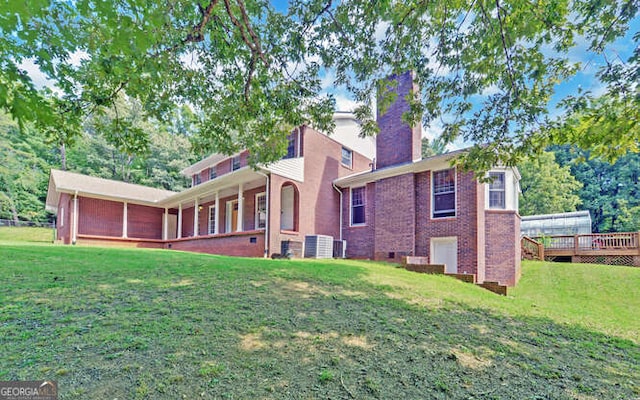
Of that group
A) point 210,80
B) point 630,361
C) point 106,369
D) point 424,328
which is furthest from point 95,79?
point 630,361

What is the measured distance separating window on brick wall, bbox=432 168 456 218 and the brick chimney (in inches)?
64.8

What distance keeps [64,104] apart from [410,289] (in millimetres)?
6988

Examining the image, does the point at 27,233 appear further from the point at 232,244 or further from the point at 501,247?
the point at 501,247

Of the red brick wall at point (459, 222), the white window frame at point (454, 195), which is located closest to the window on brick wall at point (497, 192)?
the red brick wall at point (459, 222)

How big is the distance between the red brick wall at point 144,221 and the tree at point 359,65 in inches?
603

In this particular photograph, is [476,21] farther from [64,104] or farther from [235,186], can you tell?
[235,186]

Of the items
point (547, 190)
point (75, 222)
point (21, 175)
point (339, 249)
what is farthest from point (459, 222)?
point (21, 175)

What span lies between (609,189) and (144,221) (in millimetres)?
42203

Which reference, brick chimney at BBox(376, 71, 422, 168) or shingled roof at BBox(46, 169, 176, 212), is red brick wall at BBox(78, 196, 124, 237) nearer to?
shingled roof at BBox(46, 169, 176, 212)

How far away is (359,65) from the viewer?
6715mm

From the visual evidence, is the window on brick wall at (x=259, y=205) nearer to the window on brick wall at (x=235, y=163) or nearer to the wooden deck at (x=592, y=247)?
the window on brick wall at (x=235, y=163)

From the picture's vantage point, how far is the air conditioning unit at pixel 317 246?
12.2m

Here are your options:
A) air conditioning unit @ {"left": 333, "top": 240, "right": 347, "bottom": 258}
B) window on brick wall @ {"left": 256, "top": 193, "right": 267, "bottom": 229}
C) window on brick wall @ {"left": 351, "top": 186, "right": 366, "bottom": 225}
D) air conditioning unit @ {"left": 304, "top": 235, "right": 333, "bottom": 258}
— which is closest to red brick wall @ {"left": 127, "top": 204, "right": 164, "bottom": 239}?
window on brick wall @ {"left": 256, "top": 193, "right": 267, "bottom": 229}

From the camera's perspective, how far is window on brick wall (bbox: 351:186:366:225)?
46.3ft
